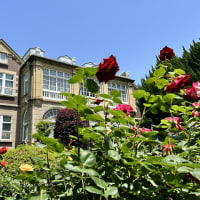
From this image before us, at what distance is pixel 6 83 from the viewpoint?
13.9m

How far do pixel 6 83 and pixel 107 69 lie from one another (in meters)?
14.9

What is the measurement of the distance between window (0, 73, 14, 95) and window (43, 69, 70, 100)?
283 centimetres

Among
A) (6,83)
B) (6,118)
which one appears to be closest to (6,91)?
(6,83)

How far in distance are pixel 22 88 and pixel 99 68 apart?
14.7m

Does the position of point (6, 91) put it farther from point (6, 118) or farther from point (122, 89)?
point (122, 89)

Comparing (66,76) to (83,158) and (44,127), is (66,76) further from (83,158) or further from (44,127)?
(83,158)

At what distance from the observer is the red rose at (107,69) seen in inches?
34.0

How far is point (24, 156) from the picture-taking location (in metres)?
5.38

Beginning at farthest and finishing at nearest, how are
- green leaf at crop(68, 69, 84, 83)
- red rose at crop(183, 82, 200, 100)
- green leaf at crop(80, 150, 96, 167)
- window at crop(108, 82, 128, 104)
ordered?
1. window at crop(108, 82, 128, 104)
2. red rose at crop(183, 82, 200, 100)
3. green leaf at crop(68, 69, 84, 83)
4. green leaf at crop(80, 150, 96, 167)

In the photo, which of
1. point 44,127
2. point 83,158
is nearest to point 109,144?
point 83,158

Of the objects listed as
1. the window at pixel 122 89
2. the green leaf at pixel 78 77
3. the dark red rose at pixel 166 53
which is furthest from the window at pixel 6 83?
the green leaf at pixel 78 77

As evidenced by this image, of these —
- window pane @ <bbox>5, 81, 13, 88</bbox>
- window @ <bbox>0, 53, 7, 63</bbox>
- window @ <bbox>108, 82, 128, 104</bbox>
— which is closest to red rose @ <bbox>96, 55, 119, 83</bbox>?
window pane @ <bbox>5, 81, 13, 88</bbox>

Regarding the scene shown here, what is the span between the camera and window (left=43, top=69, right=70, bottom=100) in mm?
13331

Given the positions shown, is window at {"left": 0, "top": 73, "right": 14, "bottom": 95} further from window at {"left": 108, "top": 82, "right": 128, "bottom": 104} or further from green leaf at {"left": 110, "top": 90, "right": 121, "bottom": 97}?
green leaf at {"left": 110, "top": 90, "right": 121, "bottom": 97}
